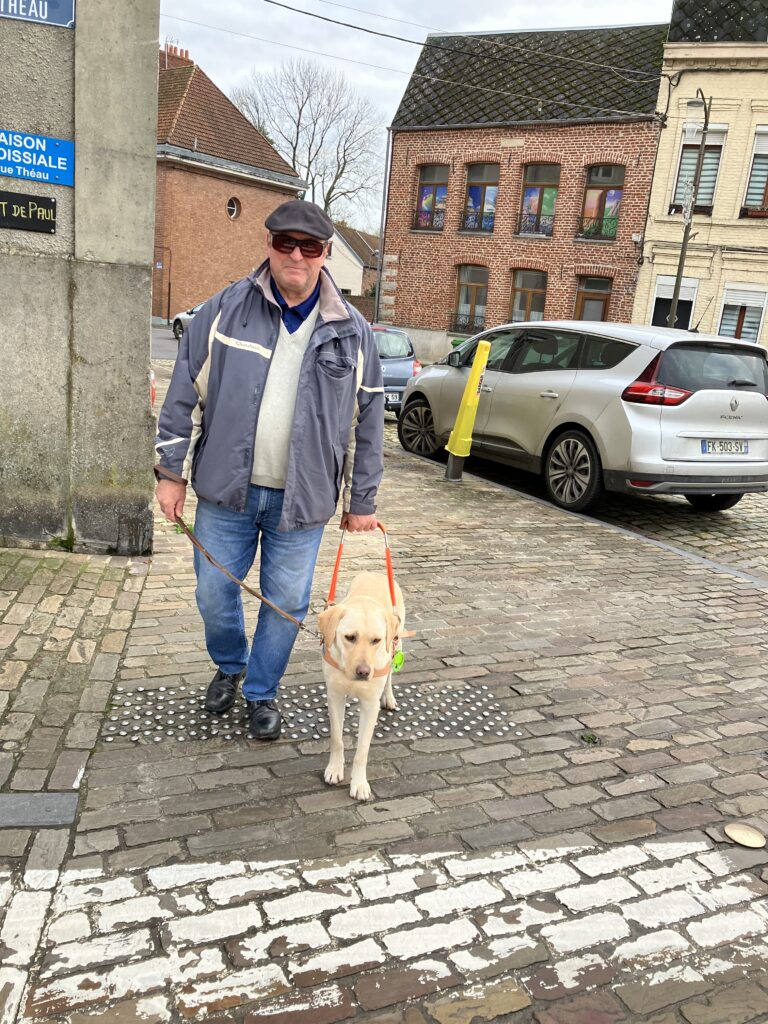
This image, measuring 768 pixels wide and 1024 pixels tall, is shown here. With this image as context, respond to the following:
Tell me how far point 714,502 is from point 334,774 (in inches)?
276

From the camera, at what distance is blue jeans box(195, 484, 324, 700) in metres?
3.51

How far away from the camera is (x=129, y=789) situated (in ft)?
10.5

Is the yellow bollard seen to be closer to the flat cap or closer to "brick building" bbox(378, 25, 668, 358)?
the flat cap

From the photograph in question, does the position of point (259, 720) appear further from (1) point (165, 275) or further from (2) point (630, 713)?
(1) point (165, 275)

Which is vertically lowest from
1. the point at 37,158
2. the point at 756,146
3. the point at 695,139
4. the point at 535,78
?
the point at 37,158

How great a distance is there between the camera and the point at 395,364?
51.7 feet

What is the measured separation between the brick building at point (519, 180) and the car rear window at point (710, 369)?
778 inches

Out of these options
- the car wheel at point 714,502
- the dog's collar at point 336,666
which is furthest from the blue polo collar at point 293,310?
the car wheel at point 714,502

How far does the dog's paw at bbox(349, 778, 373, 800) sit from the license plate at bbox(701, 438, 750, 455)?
5.61m

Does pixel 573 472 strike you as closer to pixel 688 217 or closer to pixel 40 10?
pixel 40 10

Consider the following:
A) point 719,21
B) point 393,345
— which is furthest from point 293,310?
point 719,21

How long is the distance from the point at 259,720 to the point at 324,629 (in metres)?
0.69

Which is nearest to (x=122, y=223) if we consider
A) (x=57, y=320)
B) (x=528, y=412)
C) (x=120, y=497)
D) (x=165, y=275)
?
(x=57, y=320)

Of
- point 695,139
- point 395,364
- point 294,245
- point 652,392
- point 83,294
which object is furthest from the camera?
point 695,139
